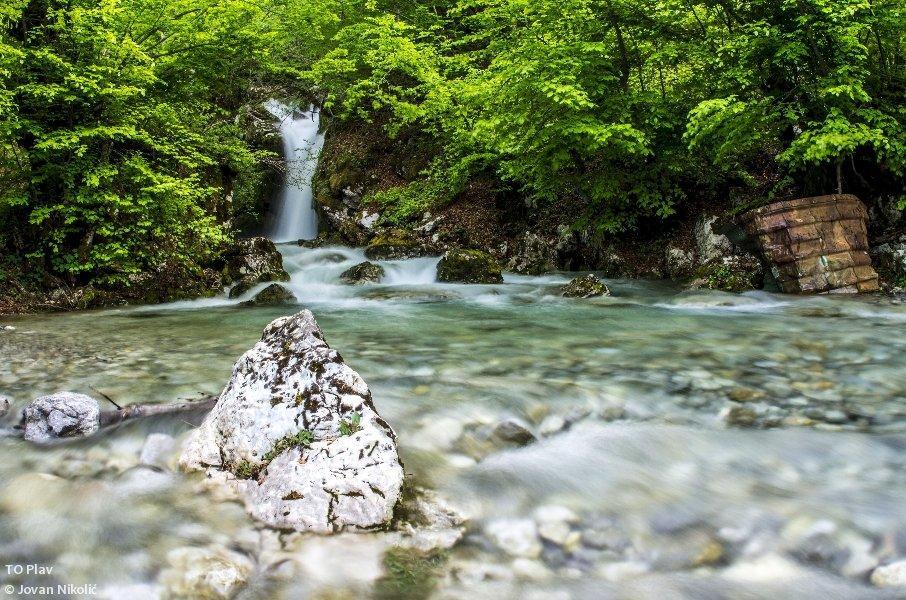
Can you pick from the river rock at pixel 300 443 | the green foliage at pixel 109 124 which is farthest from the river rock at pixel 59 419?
the green foliage at pixel 109 124

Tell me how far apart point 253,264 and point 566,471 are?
1118 cm

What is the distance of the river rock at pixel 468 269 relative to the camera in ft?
41.3

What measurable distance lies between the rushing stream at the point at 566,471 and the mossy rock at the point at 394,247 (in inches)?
391

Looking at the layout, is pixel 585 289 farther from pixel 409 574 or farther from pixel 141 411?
pixel 409 574

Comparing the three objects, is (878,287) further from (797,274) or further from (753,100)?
(753,100)

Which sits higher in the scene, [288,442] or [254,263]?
[254,263]

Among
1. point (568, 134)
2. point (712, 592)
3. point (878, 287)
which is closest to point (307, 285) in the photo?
point (568, 134)

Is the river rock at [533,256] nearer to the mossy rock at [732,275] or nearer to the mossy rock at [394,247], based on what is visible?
the mossy rock at [394,247]

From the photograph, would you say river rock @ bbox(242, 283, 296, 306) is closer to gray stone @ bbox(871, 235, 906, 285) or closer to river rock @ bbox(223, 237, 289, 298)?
river rock @ bbox(223, 237, 289, 298)

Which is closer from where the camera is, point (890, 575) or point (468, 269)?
point (890, 575)

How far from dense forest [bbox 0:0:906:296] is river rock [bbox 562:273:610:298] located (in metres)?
2.26

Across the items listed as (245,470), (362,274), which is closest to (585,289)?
(362,274)

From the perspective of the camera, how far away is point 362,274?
1299 cm

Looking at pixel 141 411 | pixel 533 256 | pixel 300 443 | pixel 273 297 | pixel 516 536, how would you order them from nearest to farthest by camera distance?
pixel 516 536
pixel 300 443
pixel 141 411
pixel 273 297
pixel 533 256
